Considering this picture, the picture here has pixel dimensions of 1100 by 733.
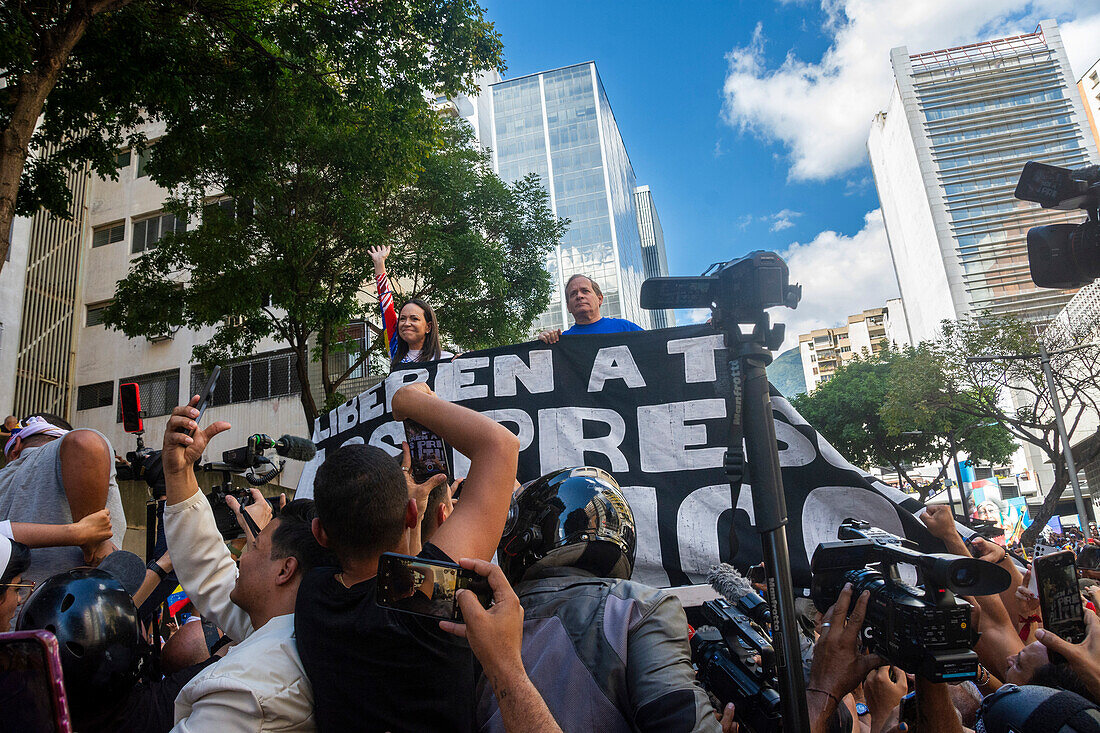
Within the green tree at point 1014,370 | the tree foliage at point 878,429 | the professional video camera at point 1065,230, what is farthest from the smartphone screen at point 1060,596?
the tree foliage at point 878,429

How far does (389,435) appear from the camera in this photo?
5180 millimetres

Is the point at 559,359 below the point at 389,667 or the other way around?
the other way around

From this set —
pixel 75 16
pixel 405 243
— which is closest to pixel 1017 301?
pixel 405 243

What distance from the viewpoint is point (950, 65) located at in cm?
5412

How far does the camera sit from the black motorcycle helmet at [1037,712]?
1739 mm

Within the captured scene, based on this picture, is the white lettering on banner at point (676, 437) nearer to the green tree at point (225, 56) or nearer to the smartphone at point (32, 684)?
the smartphone at point (32, 684)

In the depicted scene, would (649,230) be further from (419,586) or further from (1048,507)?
(419,586)

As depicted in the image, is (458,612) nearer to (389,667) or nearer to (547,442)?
(389,667)

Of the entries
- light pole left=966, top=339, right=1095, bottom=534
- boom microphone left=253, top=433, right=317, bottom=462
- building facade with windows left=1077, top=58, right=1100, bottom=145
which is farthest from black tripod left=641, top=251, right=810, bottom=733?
building facade with windows left=1077, top=58, right=1100, bottom=145

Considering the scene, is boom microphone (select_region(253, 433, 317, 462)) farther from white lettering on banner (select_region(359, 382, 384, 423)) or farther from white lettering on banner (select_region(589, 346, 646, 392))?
white lettering on banner (select_region(589, 346, 646, 392))

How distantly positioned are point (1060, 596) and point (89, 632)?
3302 millimetres

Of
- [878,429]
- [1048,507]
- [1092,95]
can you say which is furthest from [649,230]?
[1048,507]

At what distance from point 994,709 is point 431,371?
4025 millimetres

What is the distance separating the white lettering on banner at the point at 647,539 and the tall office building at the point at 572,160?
78365mm
